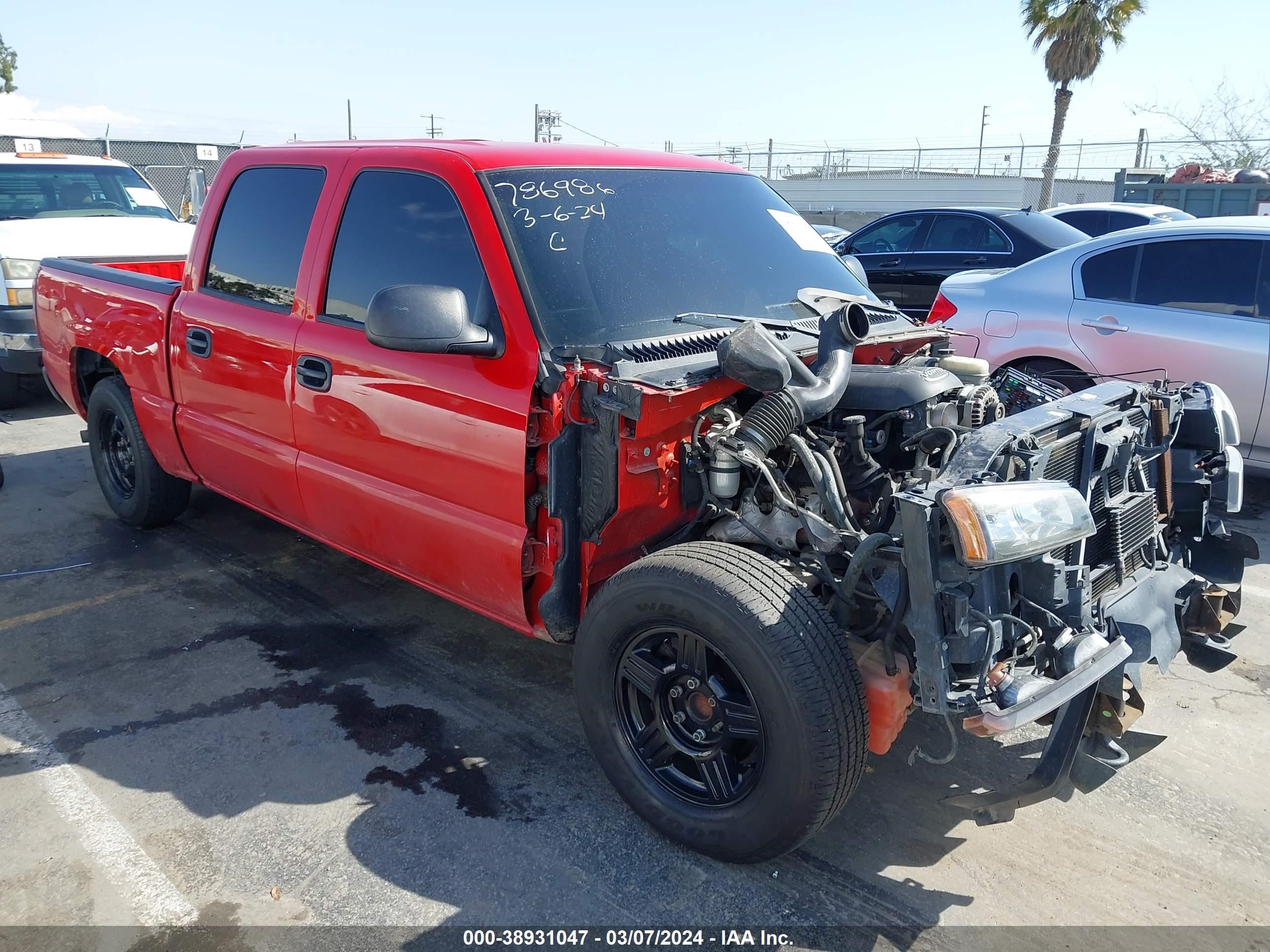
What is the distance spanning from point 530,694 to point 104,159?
368 inches

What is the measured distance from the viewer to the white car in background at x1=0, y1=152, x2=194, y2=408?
768cm

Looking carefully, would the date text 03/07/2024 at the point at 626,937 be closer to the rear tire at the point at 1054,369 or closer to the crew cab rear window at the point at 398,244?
the crew cab rear window at the point at 398,244

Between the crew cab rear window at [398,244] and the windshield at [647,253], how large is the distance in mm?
204

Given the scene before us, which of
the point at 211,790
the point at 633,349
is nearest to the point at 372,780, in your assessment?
the point at 211,790

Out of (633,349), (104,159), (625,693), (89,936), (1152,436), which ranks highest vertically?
(104,159)

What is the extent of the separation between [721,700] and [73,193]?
31.6 feet

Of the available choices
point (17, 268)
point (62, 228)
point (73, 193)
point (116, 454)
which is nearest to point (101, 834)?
point (116, 454)

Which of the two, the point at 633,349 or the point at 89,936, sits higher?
the point at 633,349

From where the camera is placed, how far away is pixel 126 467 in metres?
5.57

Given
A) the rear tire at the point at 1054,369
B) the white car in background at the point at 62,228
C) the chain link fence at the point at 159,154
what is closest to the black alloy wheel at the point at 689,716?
the rear tire at the point at 1054,369

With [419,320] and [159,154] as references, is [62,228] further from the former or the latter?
[159,154]

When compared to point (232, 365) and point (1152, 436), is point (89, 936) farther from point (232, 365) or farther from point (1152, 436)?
point (1152, 436)

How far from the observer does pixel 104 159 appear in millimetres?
10211

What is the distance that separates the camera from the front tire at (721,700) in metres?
2.48
